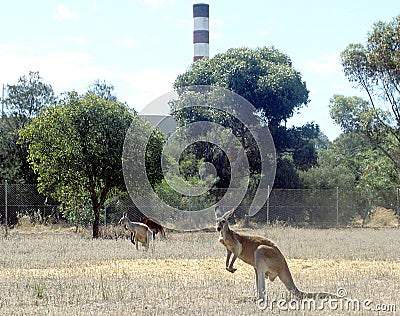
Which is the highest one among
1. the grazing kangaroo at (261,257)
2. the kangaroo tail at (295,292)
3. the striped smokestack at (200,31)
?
the striped smokestack at (200,31)

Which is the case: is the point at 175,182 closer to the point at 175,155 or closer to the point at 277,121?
the point at 175,155

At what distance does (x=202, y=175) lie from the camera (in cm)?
3669

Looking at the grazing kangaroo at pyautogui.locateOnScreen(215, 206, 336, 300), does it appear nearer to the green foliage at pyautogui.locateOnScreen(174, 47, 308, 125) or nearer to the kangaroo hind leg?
the kangaroo hind leg

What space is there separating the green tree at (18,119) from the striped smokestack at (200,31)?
20.8 meters

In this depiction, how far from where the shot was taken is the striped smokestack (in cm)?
5959

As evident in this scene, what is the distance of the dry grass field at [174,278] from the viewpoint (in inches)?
396

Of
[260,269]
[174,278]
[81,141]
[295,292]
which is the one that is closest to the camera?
[260,269]

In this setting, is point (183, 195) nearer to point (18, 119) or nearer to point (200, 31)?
point (18, 119)

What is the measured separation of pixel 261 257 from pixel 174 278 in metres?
3.46

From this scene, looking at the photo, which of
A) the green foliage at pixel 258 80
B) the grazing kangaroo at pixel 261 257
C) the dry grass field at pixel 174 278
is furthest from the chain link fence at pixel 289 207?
the grazing kangaroo at pixel 261 257

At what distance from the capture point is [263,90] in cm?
4128

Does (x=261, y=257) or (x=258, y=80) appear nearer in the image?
(x=261, y=257)

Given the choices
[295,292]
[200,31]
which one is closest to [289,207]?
[295,292]

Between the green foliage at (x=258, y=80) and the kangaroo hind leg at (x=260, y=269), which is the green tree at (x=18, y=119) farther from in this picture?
the kangaroo hind leg at (x=260, y=269)
